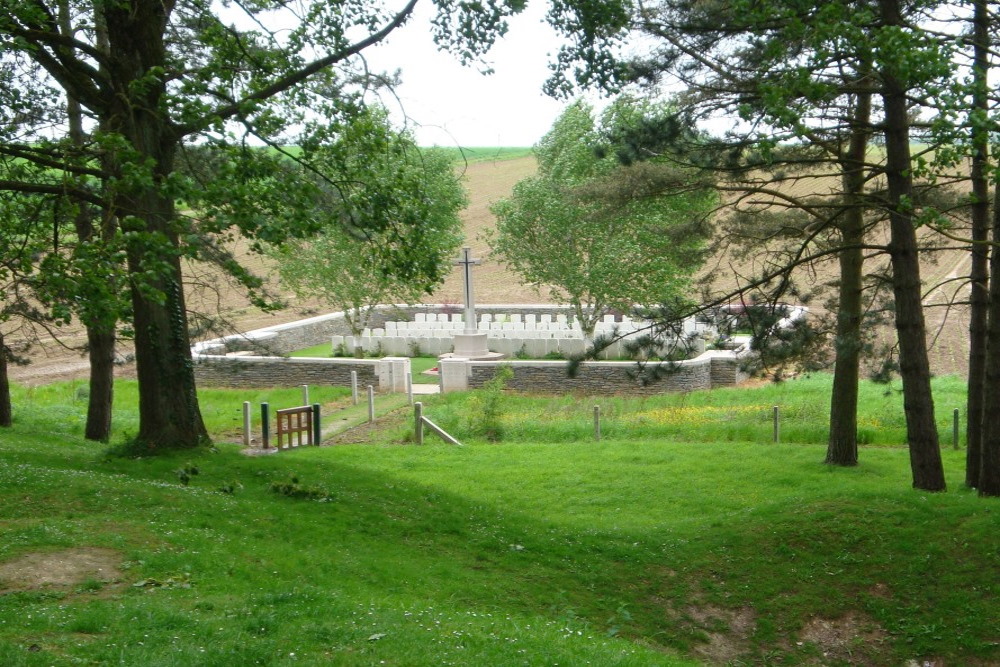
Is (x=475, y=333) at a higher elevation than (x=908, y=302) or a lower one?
lower

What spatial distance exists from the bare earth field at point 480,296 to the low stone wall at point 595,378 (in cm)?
271

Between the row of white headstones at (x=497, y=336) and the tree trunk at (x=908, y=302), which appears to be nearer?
the tree trunk at (x=908, y=302)

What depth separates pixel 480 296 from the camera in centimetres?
5166

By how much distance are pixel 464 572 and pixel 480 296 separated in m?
42.8

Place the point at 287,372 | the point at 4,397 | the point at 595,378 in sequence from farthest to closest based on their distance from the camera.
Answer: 1. the point at 287,372
2. the point at 595,378
3. the point at 4,397

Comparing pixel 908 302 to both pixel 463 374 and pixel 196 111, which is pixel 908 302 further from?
pixel 463 374

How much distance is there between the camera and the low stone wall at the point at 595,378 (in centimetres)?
2494

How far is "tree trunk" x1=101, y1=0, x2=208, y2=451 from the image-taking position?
1186cm

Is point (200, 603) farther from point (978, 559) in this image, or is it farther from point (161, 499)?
point (978, 559)

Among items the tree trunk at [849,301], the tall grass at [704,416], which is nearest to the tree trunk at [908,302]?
the tree trunk at [849,301]

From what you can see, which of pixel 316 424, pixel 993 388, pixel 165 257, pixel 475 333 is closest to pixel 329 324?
pixel 475 333

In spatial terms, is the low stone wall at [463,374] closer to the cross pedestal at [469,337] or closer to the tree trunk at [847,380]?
the cross pedestal at [469,337]

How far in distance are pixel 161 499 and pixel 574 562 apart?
4265 mm

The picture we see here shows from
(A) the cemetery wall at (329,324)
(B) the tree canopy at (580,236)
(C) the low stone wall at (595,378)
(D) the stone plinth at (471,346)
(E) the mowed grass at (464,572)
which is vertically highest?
(B) the tree canopy at (580,236)
